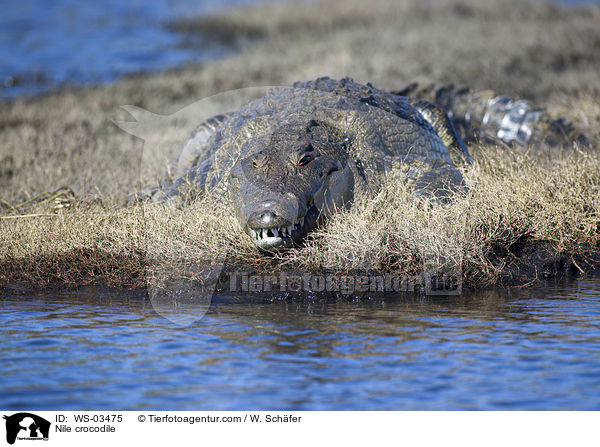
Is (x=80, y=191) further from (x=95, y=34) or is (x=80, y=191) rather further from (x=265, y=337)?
(x=95, y=34)

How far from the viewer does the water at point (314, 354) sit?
3.95m

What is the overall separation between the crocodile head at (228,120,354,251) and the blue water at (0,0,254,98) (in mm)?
13779

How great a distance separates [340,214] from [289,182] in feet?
1.78

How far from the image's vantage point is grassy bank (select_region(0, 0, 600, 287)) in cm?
622

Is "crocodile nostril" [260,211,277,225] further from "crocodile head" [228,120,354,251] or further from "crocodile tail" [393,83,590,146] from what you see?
"crocodile tail" [393,83,590,146]

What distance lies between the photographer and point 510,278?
6.15 metres

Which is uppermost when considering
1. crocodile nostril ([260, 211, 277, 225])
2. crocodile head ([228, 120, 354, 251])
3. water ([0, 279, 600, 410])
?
crocodile head ([228, 120, 354, 251])

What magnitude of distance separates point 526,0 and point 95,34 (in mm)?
15479

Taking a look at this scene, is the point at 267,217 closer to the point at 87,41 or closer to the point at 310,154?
the point at 310,154

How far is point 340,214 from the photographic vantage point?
6.70m
